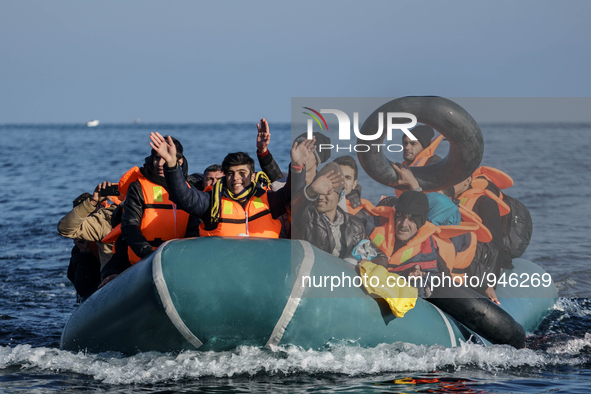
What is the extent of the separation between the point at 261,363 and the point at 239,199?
106 centimetres

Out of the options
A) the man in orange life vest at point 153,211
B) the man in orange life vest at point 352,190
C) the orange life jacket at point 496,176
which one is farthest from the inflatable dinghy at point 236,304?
the orange life jacket at point 496,176

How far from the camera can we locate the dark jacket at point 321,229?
4.29 metres

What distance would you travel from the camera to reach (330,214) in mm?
4551

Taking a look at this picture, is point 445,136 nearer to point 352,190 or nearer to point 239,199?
point 352,190

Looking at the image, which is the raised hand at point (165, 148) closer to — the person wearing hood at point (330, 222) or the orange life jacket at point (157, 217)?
the orange life jacket at point (157, 217)

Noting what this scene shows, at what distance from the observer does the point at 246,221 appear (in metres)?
4.32

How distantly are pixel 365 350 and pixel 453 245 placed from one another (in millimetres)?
1176

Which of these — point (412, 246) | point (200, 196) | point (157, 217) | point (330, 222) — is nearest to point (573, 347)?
point (412, 246)

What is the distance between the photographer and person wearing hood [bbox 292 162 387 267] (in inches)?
170

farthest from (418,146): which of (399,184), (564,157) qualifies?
(564,157)

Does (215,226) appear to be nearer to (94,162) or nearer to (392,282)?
(392,282)

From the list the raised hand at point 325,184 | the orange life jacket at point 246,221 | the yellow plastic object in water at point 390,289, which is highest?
the raised hand at point 325,184

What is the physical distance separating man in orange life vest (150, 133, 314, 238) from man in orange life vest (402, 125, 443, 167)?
2.60ft

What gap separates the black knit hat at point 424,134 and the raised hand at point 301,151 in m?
0.83
